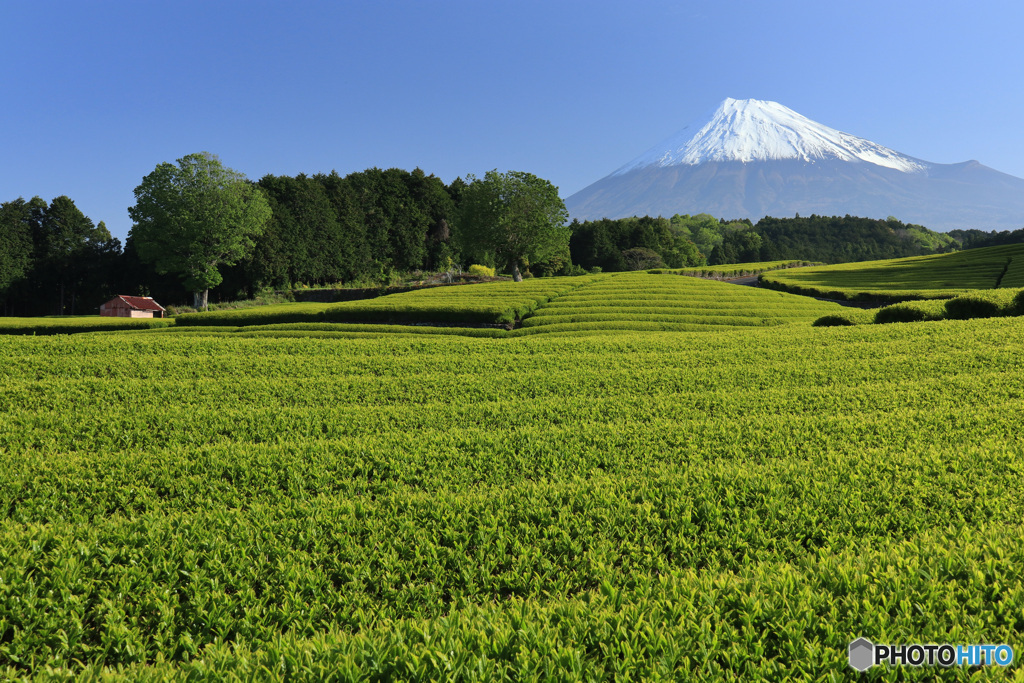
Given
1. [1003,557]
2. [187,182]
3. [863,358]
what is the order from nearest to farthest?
[1003,557] → [863,358] → [187,182]

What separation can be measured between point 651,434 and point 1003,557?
161 inches

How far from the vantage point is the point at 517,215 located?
48.6 m

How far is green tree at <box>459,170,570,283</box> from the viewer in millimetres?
48500

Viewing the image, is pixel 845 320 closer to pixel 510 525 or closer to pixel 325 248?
pixel 510 525

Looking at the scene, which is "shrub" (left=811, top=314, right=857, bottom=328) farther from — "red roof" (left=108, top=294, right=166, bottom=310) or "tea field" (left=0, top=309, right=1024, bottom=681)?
"red roof" (left=108, top=294, right=166, bottom=310)

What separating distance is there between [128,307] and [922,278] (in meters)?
69.8

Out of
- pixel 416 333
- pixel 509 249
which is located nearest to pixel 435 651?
pixel 416 333

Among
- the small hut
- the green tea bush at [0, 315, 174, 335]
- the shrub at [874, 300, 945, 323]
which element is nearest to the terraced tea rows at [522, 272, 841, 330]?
the shrub at [874, 300, 945, 323]

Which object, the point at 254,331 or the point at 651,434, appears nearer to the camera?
the point at 651,434

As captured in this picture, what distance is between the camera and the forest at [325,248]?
53062 mm

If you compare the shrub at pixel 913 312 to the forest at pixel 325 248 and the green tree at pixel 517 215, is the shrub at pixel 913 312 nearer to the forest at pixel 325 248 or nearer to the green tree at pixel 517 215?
the green tree at pixel 517 215

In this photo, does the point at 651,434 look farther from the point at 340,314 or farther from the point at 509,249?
the point at 509,249

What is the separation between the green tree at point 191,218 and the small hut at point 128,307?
347 centimetres

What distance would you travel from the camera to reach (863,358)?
12.4m
